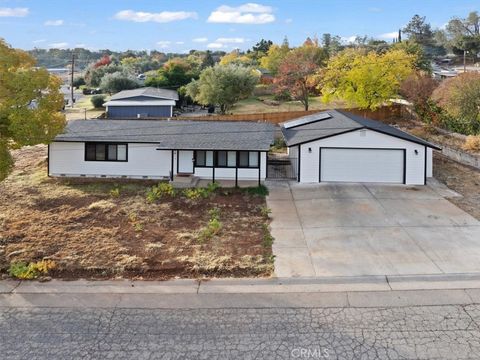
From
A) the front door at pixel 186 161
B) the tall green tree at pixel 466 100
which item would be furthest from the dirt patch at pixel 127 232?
the tall green tree at pixel 466 100

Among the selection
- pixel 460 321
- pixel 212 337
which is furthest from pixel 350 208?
pixel 212 337

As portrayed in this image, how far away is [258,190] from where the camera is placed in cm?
1967

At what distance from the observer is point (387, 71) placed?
35.6 m

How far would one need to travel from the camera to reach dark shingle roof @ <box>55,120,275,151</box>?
20.9 m

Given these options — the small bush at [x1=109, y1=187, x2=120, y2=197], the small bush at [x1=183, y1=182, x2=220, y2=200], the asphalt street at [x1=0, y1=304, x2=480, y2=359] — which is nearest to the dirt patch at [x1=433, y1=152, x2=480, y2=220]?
the asphalt street at [x1=0, y1=304, x2=480, y2=359]

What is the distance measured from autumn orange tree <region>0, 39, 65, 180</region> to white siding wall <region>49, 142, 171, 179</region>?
627cm

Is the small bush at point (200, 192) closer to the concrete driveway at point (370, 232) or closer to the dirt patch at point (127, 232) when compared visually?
the dirt patch at point (127, 232)

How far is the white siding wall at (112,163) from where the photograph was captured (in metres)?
21.9

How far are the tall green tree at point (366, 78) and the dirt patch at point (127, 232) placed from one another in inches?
780

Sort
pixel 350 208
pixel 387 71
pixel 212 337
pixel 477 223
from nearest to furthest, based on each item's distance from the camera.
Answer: pixel 212 337 → pixel 477 223 → pixel 350 208 → pixel 387 71

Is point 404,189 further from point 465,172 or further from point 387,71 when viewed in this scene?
point 387,71

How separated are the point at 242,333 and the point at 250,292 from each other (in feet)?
5.85

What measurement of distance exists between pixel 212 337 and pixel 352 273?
4.40 metres

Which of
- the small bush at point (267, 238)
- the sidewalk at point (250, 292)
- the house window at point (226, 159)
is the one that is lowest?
the sidewalk at point (250, 292)
